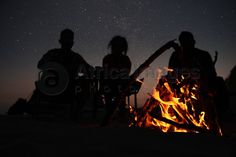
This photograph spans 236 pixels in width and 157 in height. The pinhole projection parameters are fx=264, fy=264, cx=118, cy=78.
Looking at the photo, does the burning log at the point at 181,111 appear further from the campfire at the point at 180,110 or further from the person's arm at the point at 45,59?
the person's arm at the point at 45,59

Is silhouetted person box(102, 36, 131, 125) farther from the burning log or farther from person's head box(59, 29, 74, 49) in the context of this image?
the burning log

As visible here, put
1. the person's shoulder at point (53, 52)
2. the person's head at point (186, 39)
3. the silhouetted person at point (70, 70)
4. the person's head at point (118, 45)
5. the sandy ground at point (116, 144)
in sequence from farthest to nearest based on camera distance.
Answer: the person's head at point (118, 45), the person's shoulder at point (53, 52), the silhouetted person at point (70, 70), the person's head at point (186, 39), the sandy ground at point (116, 144)

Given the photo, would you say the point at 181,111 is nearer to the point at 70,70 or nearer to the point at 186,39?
the point at 186,39

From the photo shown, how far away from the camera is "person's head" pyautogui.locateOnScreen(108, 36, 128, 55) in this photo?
7.41 metres

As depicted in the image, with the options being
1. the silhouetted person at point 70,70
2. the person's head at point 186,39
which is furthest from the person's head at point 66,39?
the person's head at point 186,39

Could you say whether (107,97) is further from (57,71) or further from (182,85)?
(182,85)

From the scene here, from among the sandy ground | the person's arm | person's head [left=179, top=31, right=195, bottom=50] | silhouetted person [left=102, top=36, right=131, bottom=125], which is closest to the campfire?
the sandy ground

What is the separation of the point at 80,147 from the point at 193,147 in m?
1.01

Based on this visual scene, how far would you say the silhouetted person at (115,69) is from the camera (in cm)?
673

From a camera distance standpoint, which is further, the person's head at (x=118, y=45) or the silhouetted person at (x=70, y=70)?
the person's head at (x=118, y=45)

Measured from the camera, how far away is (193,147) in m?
2.38

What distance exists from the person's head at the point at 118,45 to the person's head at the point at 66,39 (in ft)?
3.75

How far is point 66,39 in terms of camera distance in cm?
705

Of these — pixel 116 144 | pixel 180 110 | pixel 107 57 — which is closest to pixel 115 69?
pixel 107 57
